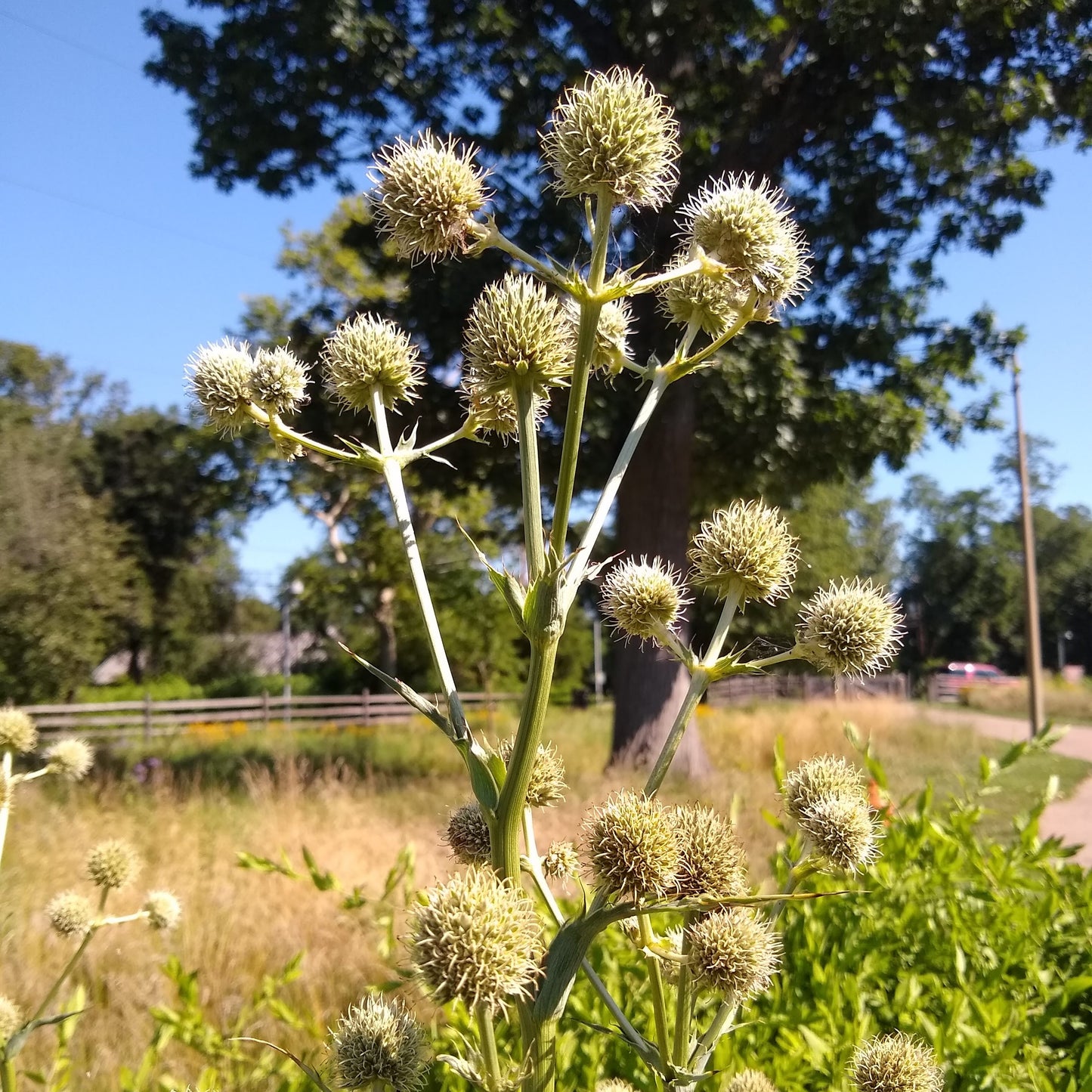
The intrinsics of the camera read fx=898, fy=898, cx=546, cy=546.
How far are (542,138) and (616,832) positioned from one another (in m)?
0.89

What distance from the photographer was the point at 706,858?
1.15 meters

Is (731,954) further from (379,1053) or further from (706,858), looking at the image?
(379,1053)

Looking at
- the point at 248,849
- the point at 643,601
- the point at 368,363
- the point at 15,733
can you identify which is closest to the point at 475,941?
the point at 643,601

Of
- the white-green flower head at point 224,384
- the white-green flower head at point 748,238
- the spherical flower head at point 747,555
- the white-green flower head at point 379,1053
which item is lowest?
the white-green flower head at point 379,1053

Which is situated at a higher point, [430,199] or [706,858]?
[430,199]

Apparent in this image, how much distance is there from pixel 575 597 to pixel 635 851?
11.8 inches

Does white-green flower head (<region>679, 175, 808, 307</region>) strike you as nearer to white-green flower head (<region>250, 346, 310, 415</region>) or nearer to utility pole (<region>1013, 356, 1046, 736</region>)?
white-green flower head (<region>250, 346, 310, 415</region>)

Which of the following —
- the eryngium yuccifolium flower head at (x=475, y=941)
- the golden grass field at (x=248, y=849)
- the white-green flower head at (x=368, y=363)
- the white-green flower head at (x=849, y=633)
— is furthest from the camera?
the golden grass field at (x=248, y=849)

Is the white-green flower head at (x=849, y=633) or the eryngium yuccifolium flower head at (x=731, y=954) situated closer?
the eryngium yuccifolium flower head at (x=731, y=954)

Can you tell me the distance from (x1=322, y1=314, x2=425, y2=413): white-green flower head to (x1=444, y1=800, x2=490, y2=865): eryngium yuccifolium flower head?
633 mm

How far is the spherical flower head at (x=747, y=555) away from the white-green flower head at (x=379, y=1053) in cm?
72

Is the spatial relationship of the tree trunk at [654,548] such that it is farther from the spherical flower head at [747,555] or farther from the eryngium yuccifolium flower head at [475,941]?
the eryngium yuccifolium flower head at [475,941]

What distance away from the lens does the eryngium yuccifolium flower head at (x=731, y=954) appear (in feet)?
3.73

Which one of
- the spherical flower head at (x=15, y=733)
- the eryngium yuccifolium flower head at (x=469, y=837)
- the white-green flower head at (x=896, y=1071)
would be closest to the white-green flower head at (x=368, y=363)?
the eryngium yuccifolium flower head at (x=469, y=837)
